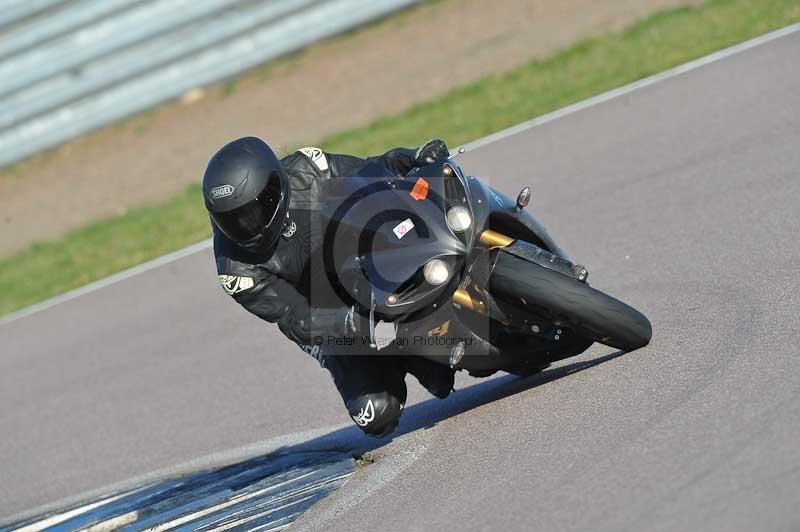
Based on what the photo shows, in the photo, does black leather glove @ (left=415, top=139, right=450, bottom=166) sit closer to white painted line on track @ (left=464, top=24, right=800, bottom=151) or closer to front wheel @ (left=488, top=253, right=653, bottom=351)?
front wheel @ (left=488, top=253, right=653, bottom=351)

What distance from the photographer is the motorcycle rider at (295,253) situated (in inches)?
206

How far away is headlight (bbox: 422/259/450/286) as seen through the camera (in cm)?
473

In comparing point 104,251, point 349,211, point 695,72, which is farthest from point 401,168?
point 104,251

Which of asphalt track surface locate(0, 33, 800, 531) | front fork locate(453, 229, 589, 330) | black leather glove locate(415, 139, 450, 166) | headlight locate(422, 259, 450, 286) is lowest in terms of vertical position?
asphalt track surface locate(0, 33, 800, 531)

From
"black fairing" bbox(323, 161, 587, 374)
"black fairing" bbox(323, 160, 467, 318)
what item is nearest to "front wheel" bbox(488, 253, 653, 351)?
"black fairing" bbox(323, 161, 587, 374)

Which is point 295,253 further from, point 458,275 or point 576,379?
point 576,379

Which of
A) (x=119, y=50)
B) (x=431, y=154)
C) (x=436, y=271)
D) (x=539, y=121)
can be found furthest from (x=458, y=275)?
(x=119, y=50)

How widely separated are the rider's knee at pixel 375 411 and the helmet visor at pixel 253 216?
1.02m

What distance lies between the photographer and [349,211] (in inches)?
205

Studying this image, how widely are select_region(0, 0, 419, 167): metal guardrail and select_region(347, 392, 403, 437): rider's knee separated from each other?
9885 millimetres

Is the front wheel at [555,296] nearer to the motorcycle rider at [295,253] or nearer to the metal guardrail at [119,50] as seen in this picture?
the motorcycle rider at [295,253]

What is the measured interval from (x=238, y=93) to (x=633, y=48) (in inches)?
218

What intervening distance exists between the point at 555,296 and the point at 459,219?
0.54 metres

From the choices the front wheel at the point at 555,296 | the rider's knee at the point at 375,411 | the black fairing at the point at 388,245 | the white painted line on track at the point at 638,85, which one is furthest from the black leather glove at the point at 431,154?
the white painted line on track at the point at 638,85
